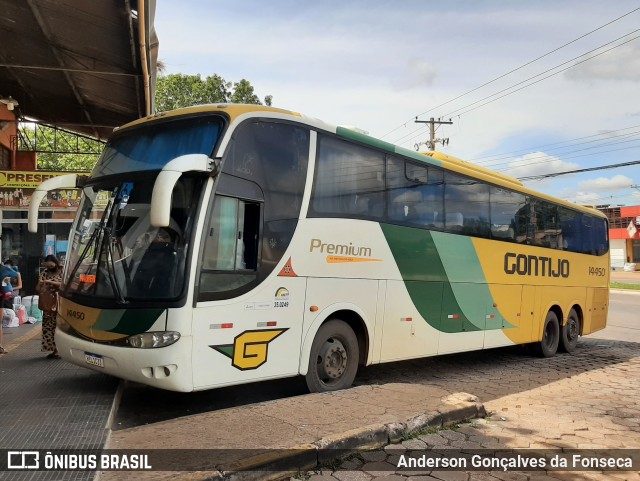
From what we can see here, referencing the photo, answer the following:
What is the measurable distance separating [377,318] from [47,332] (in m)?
4.84

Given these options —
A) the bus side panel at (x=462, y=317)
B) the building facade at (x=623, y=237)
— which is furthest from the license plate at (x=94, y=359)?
the building facade at (x=623, y=237)

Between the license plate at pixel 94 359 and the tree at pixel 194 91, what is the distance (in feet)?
81.3

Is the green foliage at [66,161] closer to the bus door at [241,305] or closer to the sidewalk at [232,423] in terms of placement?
the sidewalk at [232,423]

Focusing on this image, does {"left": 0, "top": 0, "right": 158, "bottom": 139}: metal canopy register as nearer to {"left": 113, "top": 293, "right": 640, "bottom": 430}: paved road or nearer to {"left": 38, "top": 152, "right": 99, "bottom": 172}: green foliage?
{"left": 113, "top": 293, "right": 640, "bottom": 430}: paved road

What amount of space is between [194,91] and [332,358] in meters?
25.6

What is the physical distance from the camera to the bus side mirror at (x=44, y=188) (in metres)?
5.79

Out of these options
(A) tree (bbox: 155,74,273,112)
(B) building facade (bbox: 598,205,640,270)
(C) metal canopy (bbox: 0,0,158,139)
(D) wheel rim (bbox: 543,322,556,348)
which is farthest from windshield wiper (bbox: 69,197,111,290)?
(B) building facade (bbox: 598,205,640,270)

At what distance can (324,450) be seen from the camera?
13.8 feet

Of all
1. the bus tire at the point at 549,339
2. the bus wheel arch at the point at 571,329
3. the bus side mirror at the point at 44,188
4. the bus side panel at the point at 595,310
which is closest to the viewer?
the bus side mirror at the point at 44,188

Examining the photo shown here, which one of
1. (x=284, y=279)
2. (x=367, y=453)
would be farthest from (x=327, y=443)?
(x=284, y=279)

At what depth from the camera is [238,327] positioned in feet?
17.2

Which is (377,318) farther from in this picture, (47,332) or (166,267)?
(47,332)

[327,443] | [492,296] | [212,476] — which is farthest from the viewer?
[492,296]

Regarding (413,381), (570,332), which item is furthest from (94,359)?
(570,332)
